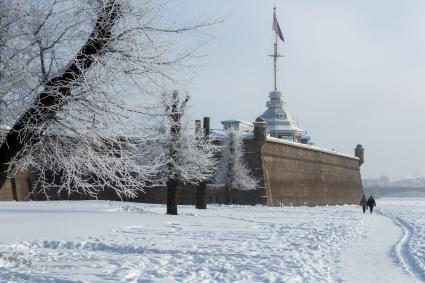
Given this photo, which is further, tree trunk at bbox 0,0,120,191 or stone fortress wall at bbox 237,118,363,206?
stone fortress wall at bbox 237,118,363,206

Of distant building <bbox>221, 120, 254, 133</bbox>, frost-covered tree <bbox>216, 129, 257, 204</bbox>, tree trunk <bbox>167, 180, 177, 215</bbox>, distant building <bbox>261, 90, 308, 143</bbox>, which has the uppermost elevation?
distant building <bbox>261, 90, 308, 143</bbox>

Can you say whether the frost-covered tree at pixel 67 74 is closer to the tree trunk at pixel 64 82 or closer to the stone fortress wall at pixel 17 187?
the tree trunk at pixel 64 82

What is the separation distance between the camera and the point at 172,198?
2756 centimetres

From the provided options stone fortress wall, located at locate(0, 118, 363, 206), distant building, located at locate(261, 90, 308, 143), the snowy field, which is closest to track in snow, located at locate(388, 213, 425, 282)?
the snowy field

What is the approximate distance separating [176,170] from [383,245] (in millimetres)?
14476

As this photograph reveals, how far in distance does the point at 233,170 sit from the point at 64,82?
37589 millimetres

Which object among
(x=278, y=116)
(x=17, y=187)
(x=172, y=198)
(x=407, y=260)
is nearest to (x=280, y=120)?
A: (x=278, y=116)

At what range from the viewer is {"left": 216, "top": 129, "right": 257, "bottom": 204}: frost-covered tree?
46.1 m

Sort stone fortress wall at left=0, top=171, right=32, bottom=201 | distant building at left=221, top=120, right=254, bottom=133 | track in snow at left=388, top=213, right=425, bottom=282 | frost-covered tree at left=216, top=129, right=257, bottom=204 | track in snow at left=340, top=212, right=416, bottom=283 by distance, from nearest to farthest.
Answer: track in snow at left=340, top=212, right=416, bottom=283
track in snow at left=388, top=213, right=425, bottom=282
stone fortress wall at left=0, top=171, right=32, bottom=201
frost-covered tree at left=216, top=129, right=257, bottom=204
distant building at left=221, top=120, right=254, bottom=133

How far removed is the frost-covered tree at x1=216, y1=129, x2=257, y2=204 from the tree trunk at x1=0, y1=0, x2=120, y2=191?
36.7 meters

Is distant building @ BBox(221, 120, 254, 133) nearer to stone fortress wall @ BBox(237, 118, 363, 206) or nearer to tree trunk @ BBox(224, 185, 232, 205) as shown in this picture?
stone fortress wall @ BBox(237, 118, 363, 206)

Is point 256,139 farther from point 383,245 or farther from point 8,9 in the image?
point 8,9

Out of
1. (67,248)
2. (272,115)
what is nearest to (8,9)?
(67,248)

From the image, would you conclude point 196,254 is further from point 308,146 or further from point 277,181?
point 308,146
